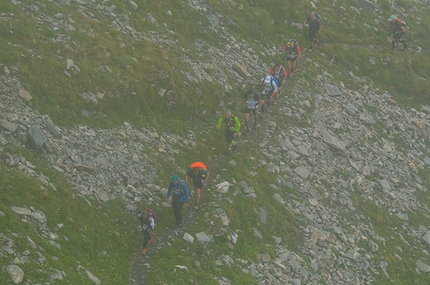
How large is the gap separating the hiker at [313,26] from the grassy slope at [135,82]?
1.29m

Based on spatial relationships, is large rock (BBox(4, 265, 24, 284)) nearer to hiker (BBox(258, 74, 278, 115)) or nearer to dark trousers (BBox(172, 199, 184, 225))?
dark trousers (BBox(172, 199, 184, 225))

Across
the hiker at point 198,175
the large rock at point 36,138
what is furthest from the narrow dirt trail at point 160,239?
the large rock at point 36,138

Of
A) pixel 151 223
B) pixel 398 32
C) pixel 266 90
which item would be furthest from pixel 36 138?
pixel 398 32

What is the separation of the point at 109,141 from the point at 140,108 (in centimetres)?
383

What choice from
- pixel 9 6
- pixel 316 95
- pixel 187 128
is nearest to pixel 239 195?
pixel 187 128

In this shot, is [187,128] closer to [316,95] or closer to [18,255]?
[316,95]

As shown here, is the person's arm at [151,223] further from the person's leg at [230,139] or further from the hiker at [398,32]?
the hiker at [398,32]

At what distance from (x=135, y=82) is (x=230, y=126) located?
5.59m

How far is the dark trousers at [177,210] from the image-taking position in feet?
71.0

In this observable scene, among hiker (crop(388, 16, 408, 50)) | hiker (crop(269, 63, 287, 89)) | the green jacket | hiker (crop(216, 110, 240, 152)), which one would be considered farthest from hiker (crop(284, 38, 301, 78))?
hiker (crop(388, 16, 408, 50))

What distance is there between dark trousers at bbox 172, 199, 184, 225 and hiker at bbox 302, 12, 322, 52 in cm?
2176

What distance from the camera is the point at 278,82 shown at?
1282 inches

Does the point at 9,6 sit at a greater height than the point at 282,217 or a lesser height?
greater

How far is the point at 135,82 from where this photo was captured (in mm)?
27328
